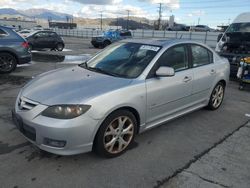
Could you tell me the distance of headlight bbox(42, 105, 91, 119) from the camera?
9.30ft

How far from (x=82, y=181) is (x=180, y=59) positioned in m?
2.57

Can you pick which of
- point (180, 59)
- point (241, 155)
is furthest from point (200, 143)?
point (180, 59)

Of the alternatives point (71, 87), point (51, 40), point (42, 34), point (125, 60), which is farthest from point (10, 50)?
point (42, 34)

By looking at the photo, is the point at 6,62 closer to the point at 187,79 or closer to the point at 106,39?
the point at 187,79

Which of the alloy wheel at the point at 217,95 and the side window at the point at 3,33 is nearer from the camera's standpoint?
the alloy wheel at the point at 217,95

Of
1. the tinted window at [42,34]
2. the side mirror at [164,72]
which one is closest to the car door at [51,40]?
the tinted window at [42,34]

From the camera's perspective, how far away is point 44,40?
57.7 ft

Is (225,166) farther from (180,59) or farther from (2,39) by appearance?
(2,39)

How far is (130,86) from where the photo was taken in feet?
10.8

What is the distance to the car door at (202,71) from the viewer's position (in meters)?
4.45

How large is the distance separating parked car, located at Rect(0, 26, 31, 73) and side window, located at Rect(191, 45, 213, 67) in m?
6.20

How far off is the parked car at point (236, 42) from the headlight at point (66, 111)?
6.88 metres

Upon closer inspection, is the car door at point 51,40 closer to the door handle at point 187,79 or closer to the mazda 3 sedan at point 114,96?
the mazda 3 sedan at point 114,96

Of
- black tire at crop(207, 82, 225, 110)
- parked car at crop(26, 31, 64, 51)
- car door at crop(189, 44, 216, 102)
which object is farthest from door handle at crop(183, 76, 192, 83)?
parked car at crop(26, 31, 64, 51)
